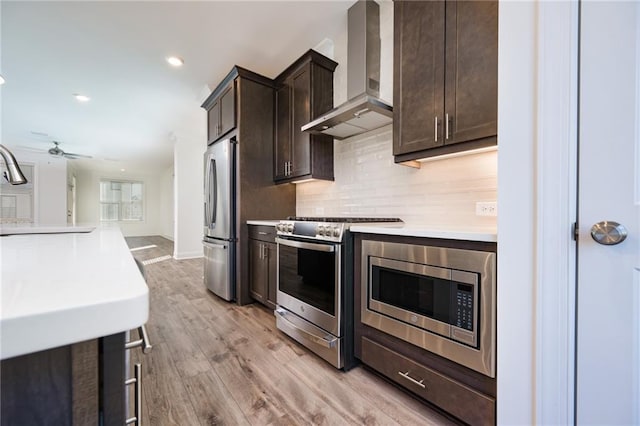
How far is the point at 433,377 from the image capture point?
4.19 feet

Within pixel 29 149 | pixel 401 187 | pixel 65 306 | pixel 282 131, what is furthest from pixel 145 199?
pixel 65 306

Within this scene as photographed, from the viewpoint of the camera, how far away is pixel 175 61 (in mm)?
2926

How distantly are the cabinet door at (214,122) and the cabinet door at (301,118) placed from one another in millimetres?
1089

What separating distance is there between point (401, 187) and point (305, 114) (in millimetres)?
1257

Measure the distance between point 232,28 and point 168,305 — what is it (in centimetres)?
292

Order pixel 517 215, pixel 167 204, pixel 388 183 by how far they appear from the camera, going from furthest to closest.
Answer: pixel 167 204 → pixel 388 183 → pixel 517 215

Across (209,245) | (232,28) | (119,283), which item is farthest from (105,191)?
(119,283)

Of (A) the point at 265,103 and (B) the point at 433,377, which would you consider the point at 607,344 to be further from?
(A) the point at 265,103

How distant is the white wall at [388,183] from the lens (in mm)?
1695

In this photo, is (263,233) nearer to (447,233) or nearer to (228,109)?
(228,109)

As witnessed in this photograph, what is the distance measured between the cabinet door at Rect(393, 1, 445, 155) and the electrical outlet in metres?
0.49

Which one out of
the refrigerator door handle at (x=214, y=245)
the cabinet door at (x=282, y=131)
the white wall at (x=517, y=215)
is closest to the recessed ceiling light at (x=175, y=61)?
the cabinet door at (x=282, y=131)

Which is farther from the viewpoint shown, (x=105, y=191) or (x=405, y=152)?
(x=105, y=191)

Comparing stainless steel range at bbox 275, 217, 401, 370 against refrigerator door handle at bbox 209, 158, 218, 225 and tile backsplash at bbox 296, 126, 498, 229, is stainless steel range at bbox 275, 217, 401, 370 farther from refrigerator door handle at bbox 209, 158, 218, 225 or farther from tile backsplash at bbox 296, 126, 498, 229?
refrigerator door handle at bbox 209, 158, 218, 225
